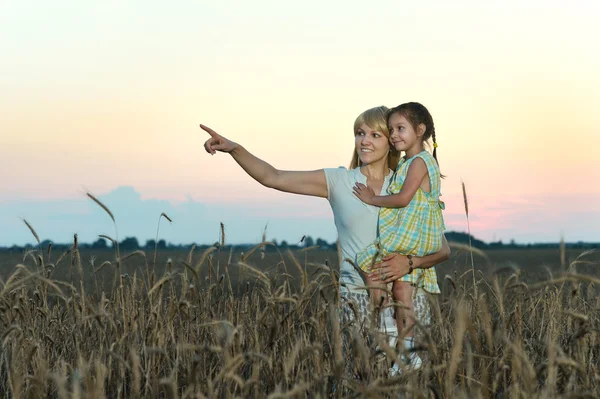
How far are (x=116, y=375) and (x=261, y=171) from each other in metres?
1.66

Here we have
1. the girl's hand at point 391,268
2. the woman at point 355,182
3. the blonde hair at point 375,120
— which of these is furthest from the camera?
the blonde hair at point 375,120

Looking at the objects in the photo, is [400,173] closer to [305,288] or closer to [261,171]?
[261,171]

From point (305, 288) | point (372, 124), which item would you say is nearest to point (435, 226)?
point (372, 124)

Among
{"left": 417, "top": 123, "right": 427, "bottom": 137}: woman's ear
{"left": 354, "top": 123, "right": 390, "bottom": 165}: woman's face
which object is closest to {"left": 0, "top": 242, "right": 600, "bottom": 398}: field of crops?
{"left": 354, "top": 123, "right": 390, "bottom": 165}: woman's face

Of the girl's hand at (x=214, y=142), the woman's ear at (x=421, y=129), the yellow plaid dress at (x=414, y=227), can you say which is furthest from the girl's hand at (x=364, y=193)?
the girl's hand at (x=214, y=142)

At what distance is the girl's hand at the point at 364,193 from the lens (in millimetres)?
4082

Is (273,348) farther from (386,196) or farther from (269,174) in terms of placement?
(269,174)

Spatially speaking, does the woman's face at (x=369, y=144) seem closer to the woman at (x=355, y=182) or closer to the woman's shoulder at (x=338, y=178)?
the woman at (x=355, y=182)

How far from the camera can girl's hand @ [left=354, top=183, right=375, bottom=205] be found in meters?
4.08

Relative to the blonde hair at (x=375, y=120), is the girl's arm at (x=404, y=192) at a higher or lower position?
lower

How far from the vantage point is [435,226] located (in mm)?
4145

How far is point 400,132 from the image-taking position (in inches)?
164

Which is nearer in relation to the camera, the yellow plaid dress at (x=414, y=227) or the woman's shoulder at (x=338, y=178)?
the yellow plaid dress at (x=414, y=227)

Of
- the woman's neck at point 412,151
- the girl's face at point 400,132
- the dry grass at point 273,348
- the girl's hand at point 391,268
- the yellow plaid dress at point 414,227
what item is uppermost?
the girl's face at point 400,132
